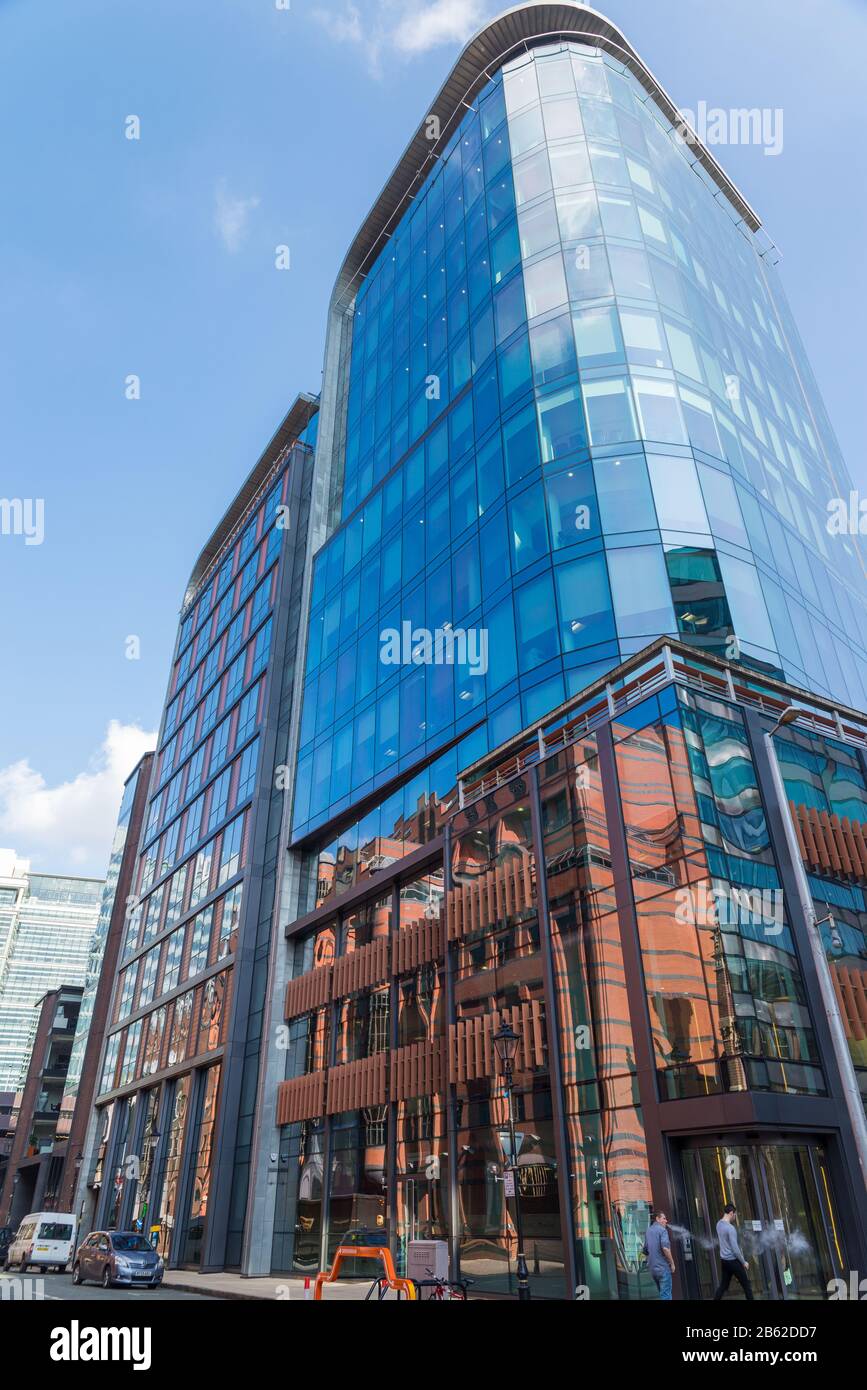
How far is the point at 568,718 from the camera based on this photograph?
24.8m

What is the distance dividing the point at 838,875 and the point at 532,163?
31.2 metres

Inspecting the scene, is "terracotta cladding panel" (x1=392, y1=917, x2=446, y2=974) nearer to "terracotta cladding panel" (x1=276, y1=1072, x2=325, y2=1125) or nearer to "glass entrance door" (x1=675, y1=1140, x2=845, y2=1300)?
"terracotta cladding panel" (x1=276, y1=1072, x2=325, y2=1125)

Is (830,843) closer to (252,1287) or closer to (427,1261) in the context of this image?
(427,1261)

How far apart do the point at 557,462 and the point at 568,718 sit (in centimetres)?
931

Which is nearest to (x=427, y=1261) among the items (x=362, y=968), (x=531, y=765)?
(x=531, y=765)

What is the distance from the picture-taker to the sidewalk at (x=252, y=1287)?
23.7 metres

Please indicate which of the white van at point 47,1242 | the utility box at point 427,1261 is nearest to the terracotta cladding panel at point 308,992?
the white van at point 47,1242

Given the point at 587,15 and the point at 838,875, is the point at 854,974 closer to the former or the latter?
the point at 838,875

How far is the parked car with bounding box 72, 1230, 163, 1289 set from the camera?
2647 centimetres

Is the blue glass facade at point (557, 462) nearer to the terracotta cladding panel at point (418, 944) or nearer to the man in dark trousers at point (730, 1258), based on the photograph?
the terracotta cladding panel at point (418, 944)

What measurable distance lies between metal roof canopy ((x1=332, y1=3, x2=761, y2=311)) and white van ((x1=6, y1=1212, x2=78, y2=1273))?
5172 centimetres

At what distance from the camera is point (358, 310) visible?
5300 cm

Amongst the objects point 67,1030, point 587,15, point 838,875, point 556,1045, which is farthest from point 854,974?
point 67,1030
